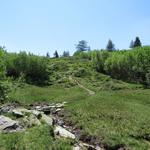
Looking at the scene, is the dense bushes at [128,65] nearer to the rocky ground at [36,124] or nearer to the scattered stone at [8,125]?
the rocky ground at [36,124]

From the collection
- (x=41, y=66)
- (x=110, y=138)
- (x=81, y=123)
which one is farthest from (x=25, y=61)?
(x=110, y=138)

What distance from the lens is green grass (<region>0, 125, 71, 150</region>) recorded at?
899 inches

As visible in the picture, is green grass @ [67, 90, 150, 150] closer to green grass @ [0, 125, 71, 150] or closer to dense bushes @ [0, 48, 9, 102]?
green grass @ [0, 125, 71, 150]

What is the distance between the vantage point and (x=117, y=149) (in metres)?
28.0

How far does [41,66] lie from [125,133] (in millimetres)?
67619

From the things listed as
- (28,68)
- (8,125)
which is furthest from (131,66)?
(8,125)

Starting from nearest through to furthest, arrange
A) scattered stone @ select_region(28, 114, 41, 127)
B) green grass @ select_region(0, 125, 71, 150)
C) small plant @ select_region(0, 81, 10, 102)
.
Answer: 1. green grass @ select_region(0, 125, 71, 150)
2. scattered stone @ select_region(28, 114, 41, 127)
3. small plant @ select_region(0, 81, 10, 102)

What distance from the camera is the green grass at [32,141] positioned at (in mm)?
22844

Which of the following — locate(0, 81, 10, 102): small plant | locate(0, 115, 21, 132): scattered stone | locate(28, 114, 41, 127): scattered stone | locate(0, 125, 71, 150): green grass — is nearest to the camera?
locate(0, 125, 71, 150): green grass

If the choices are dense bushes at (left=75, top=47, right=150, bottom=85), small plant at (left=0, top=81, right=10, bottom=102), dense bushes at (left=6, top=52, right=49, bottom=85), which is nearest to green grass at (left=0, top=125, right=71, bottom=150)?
small plant at (left=0, top=81, right=10, bottom=102)

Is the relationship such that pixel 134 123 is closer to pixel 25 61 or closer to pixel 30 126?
pixel 30 126

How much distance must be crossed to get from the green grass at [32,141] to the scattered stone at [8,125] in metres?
2.09

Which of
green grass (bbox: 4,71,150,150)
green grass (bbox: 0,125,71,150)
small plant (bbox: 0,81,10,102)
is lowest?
green grass (bbox: 4,71,150,150)

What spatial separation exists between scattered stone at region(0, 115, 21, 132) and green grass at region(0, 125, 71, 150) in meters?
2.09
